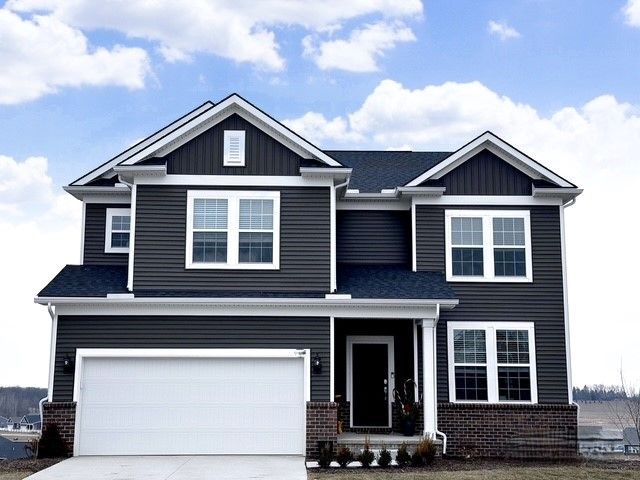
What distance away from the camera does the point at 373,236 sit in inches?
776

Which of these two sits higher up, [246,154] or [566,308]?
[246,154]

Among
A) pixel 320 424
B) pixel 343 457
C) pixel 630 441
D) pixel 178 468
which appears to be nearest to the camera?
pixel 178 468

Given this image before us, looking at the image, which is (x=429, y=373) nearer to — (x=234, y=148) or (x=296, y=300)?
(x=296, y=300)

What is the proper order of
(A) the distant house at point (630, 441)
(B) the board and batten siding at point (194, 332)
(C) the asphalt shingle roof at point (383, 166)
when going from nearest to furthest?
(B) the board and batten siding at point (194, 332), (A) the distant house at point (630, 441), (C) the asphalt shingle roof at point (383, 166)

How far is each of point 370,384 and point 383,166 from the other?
20.6 feet

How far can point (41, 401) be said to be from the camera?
53.5ft

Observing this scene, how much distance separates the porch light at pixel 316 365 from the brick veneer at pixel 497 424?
3.21m

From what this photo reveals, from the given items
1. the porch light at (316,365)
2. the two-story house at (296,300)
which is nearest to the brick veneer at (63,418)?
the two-story house at (296,300)

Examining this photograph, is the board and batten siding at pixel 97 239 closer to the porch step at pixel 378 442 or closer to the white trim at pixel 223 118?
the white trim at pixel 223 118

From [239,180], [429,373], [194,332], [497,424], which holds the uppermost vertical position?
[239,180]

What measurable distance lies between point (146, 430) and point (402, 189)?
7835 millimetres

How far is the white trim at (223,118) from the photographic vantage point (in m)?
17.3

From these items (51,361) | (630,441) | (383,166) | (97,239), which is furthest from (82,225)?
(630,441)

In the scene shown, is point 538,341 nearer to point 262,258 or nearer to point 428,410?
point 428,410
